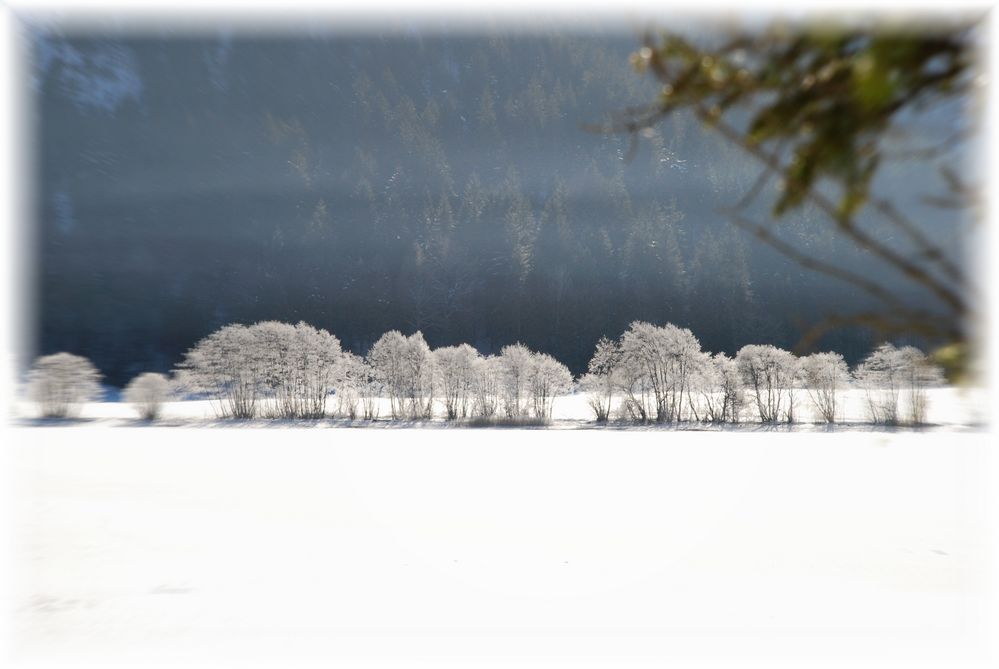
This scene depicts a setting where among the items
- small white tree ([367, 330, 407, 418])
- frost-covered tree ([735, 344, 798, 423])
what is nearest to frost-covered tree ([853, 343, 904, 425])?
frost-covered tree ([735, 344, 798, 423])

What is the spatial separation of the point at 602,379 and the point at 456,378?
9257 millimetres

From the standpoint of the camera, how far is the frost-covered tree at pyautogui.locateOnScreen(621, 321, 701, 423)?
32.8 m

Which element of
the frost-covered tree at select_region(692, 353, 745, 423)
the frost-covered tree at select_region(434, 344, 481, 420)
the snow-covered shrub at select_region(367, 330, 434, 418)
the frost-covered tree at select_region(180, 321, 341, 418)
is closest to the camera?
the frost-covered tree at select_region(692, 353, 745, 423)

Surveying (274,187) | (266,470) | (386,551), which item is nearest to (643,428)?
(266,470)

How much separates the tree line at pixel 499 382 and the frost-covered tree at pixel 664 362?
0.06 metres

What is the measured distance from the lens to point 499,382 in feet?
114

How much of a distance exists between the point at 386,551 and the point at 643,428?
23.0 metres

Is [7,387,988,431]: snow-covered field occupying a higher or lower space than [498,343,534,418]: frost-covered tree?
lower

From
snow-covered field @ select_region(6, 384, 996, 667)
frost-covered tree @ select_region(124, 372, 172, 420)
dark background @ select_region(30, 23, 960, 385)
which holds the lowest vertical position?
snow-covered field @ select_region(6, 384, 996, 667)

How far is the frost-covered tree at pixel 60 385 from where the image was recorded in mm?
34969

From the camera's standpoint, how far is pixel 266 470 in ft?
67.7

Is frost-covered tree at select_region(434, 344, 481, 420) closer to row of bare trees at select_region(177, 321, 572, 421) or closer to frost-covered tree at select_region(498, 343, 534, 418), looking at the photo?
row of bare trees at select_region(177, 321, 572, 421)

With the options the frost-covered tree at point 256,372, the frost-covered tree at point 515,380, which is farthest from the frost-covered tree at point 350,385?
the frost-covered tree at point 515,380

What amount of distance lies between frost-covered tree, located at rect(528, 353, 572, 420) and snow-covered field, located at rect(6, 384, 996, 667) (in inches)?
435
